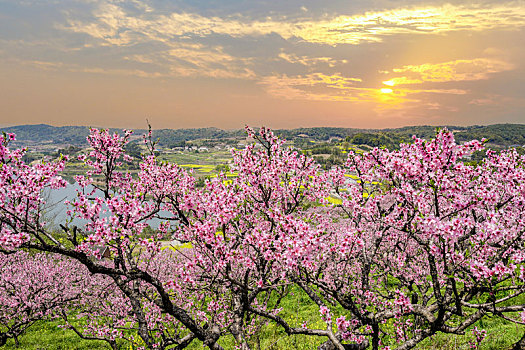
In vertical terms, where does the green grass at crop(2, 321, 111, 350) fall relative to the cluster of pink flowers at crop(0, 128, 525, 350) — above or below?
below

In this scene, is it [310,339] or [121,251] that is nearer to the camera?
[121,251]

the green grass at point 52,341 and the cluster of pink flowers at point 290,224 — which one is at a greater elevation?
the cluster of pink flowers at point 290,224

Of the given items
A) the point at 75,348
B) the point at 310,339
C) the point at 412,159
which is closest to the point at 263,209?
the point at 412,159

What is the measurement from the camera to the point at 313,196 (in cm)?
1024

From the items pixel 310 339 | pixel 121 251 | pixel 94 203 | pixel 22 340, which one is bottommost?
pixel 22 340

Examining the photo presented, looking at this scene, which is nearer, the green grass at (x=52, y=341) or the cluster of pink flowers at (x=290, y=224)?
the cluster of pink flowers at (x=290, y=224)

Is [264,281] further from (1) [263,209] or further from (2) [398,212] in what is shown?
(2) [398,212]

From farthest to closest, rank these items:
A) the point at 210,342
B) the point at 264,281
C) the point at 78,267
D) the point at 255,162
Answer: the point at 78,267, the point at 255,162, the point at 264,281, the point at 210,342

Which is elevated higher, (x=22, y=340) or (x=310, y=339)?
(x=310, y=339)

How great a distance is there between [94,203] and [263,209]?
463cm

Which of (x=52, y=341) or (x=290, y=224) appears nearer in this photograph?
(x=290, y=224)

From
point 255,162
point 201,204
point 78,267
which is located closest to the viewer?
point 201,204

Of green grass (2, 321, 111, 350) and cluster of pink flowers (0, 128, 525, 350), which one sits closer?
cluster of pink flowers (0, 128, 525, 350)

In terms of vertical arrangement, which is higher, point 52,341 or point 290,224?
point 290,224
